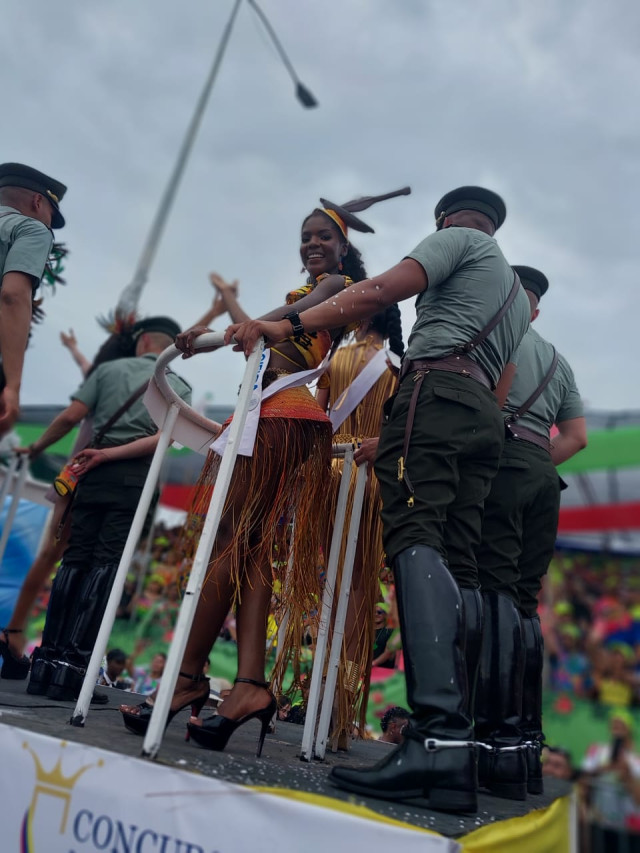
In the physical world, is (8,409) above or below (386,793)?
Result: above

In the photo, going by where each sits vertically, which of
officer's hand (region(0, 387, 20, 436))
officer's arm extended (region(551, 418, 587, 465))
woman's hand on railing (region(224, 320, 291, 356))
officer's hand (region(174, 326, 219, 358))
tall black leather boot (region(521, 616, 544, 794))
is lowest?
tall black leather boot (region(521, 616, 544, 794))

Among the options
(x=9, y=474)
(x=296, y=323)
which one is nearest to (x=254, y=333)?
(x=296, y=323)

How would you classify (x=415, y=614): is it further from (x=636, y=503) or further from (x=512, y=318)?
(x=636, y=503)

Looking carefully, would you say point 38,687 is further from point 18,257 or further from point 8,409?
point 18,257

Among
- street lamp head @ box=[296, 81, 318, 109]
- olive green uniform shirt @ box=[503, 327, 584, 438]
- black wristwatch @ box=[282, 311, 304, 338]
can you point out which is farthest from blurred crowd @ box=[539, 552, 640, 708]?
street lamp head @ box=[296, 81, 318, 109]

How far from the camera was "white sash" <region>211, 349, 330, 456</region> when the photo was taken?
2.26m

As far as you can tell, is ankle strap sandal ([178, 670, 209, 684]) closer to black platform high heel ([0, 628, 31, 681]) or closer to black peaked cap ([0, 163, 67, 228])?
black platform high heel ([0, 628, 31, 681])

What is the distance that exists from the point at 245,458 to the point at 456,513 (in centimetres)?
65

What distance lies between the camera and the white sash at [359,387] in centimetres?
309

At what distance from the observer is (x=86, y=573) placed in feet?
12.1

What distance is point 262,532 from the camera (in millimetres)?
2449

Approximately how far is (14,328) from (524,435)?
1903mm

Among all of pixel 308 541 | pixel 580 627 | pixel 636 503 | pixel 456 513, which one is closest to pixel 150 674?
pixel 308 541

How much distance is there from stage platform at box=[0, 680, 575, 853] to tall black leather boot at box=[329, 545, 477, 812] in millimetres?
41
